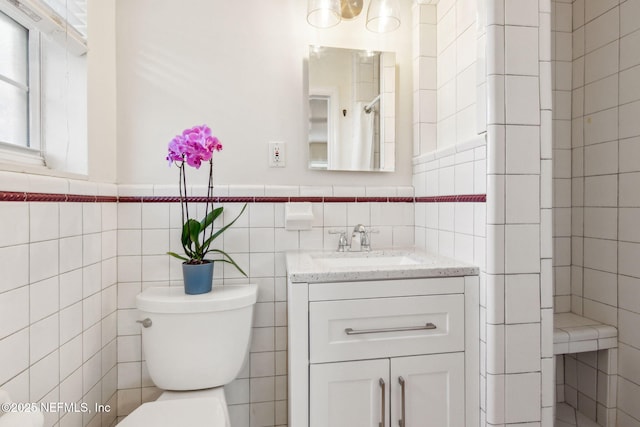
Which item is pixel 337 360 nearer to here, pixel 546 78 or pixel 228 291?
pixel 228 291

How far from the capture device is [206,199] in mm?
1477

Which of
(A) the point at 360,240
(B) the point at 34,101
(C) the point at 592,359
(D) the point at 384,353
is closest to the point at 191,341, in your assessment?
(D) the point at 384,353

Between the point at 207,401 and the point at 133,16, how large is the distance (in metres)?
1.65

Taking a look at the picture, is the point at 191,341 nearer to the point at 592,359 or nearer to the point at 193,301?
the point at 193,301

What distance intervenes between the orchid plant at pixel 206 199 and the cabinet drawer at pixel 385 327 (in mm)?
508

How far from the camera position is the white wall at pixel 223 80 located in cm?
146

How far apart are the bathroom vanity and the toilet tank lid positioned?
0.27 m

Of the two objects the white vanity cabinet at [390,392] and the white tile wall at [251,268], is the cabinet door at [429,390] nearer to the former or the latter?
the white vanity cabinet at [390,392]

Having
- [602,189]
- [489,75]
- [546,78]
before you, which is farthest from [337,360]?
[602,189]

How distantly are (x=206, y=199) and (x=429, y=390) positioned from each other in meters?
1.20

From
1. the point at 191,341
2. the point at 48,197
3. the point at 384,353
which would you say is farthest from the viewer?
the point at 191,341

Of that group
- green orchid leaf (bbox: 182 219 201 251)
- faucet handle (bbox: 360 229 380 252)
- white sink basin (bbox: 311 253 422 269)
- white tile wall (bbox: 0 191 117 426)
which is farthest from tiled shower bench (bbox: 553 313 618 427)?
white tile wall (bbox: 0 191 117 426)

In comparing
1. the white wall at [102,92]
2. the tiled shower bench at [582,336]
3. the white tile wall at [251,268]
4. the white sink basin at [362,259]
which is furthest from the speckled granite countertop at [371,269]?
the white wall at [102,92]

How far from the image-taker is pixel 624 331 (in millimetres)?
1373
